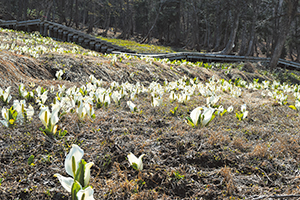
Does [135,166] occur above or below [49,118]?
below

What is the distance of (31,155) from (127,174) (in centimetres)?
90

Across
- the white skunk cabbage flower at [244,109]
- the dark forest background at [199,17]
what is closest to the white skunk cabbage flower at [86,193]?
the white skunk cabbage flower at [244,109]

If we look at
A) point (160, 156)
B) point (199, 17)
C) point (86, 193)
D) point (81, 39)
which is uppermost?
point (199, 17)

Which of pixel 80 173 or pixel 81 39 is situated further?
pixel 81 39

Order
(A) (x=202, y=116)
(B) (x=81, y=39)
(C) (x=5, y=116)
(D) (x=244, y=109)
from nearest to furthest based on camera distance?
(C) (x=5, y=116)
(A) (x=202, y=116)
(D) (x=244, y=109)
(B) (x=81, y=39)

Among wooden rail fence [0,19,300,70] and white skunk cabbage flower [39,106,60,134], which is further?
wooden rail fence [0,19,300,70]

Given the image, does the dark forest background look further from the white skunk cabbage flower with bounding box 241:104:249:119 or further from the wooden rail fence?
the white skunk cabbage flower with bounding box 241:104:249:119

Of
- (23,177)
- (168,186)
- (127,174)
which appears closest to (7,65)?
(23,177)

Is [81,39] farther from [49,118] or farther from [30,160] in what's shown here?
[30,160]

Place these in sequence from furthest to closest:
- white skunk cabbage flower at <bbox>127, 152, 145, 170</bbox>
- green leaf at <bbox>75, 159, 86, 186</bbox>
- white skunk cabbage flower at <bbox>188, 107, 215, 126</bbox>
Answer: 1. white skunk cabbage flower at <bbox>188, 107, 215, 126</bbox>
2. white skunk cabbage flower at <bbox>127, 152, 145, 170</bbox>
3. green leaf at <bbox>75, 159, 86, 186</bbox>

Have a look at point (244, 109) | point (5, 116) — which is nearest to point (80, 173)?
point (5, 116)

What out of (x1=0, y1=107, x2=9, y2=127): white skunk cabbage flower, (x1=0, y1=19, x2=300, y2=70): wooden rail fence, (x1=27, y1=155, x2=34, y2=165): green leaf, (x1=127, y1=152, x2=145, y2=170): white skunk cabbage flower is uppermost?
(x1=0, y1=19, x2=300, y2=70): wooden rail fence

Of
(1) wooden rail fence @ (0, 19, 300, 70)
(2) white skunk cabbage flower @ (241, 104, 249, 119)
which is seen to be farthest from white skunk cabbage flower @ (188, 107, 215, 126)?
(1) wooden rail fence @ (0, 19, 300, 70)

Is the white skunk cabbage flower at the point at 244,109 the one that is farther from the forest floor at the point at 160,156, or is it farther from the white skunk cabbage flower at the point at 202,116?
the white skunk cabbage flower at the point at 202,116
